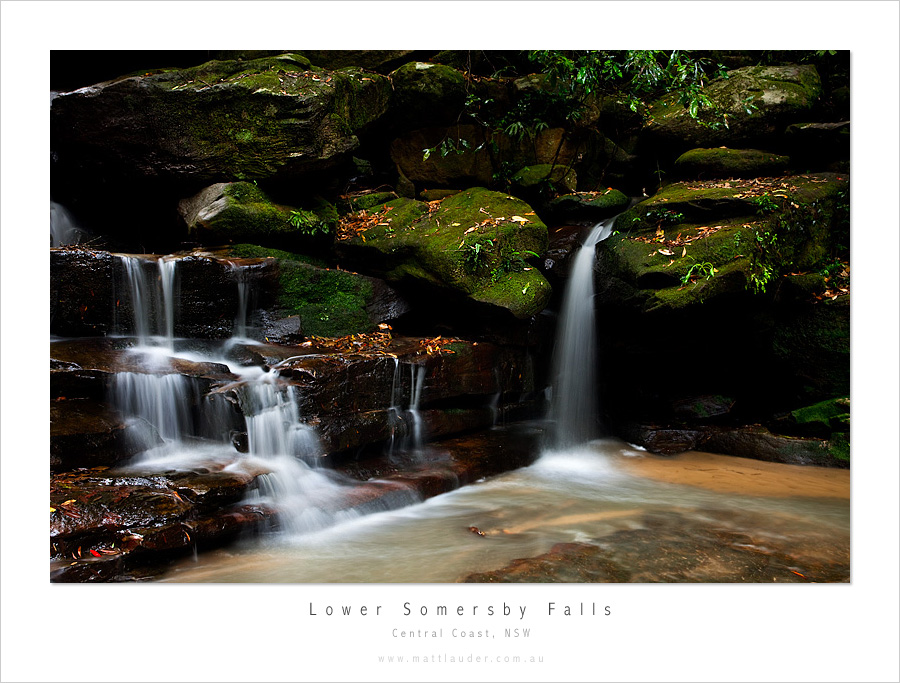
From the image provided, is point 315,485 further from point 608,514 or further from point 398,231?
point 398,231

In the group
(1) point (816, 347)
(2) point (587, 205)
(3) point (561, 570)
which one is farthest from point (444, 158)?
(3) point (561, 570)

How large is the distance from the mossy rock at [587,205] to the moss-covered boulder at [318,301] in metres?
2.55

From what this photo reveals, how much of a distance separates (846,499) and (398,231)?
14.4 feet

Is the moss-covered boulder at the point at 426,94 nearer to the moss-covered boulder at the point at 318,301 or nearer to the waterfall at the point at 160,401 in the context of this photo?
the moss-covered boulder at the point at 318,301

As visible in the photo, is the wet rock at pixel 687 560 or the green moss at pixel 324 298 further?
the green moss at pixel 324 298

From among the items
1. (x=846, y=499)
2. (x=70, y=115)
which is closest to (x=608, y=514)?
(x=846, y=499)

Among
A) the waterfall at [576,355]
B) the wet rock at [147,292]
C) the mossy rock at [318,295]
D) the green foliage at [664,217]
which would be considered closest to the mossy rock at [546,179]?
the waterfall at [576,355]

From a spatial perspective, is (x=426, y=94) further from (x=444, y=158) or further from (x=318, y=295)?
(x=318, y=295)

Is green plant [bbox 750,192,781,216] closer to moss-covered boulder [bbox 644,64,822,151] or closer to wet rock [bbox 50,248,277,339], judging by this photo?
moss-covered boulder [bbox 644,64,822,151]

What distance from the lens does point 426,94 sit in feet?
21.1

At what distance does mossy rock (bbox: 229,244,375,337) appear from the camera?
5270mm

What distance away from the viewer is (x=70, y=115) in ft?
17.9

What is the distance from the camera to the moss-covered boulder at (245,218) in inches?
214

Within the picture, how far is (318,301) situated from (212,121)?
201 cm
